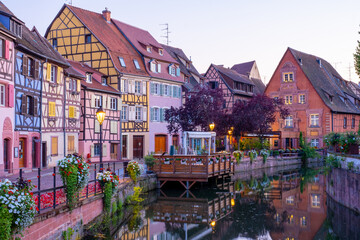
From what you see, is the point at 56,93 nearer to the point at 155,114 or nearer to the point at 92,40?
the point at 92,40

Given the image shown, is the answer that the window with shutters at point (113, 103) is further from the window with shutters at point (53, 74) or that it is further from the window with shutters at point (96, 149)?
the window with shutters at point (53, 74)

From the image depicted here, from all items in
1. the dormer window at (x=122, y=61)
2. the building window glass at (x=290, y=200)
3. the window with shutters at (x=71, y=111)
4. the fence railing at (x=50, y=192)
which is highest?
the dormer window at (x=122, y=61)

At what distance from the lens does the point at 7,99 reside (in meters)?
23.5

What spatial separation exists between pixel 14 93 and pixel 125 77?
1653cm

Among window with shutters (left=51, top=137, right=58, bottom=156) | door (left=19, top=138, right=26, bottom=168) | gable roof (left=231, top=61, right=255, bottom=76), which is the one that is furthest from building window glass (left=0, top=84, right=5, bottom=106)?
gable roof (left=231, top=61, right=255, bottom=76)

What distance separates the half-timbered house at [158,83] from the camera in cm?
4372

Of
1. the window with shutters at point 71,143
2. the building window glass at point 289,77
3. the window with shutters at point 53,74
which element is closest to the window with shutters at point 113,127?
the window with shutters at point 71,143

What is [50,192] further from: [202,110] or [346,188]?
[202,110]

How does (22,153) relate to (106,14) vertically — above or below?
below

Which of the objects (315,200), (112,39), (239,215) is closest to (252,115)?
(112,39)

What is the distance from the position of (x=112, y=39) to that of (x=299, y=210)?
26.2 meters

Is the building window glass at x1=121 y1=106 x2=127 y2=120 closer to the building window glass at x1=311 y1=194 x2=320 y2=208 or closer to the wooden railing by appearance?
the wooden railing

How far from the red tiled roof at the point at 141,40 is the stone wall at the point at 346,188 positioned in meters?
25.6

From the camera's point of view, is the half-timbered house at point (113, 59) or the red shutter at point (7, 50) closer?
the red shutter at point (7, 50)
